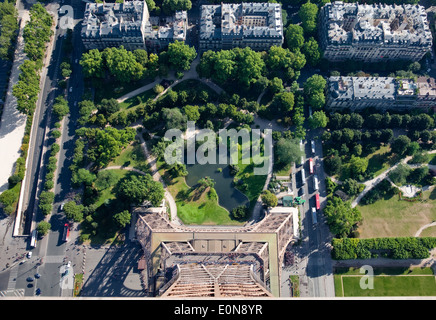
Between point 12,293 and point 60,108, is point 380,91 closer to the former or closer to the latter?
point 60,108

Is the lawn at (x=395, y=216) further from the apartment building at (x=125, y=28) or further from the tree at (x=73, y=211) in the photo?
the tree at (x=73, y=211)

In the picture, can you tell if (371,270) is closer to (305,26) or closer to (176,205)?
(176,205)

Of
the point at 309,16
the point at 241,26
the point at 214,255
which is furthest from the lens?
the point at 309,16

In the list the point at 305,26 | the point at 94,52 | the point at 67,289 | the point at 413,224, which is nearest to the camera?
the point at 67,289

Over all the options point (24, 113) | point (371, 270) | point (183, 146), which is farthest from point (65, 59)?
point (371, 270)

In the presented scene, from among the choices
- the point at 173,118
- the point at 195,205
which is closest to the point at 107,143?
the point at 173,118

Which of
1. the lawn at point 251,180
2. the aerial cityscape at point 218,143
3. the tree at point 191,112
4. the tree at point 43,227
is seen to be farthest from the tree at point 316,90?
the tree at point 43,227

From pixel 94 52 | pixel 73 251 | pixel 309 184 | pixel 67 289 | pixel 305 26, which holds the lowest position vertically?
pixel 67 289

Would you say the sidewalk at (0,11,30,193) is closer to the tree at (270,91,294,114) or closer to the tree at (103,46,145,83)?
the tree at (103,46,145,83)
